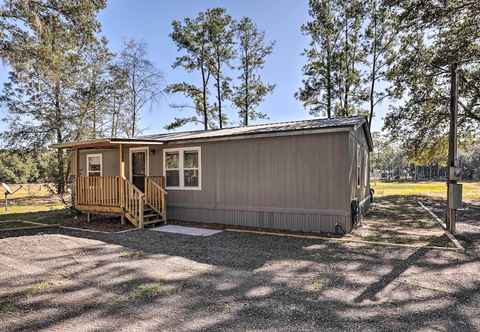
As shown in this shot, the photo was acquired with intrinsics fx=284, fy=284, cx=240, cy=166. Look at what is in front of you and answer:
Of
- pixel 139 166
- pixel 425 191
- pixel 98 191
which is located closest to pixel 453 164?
pixel 139 166

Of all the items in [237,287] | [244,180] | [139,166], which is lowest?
[237,287]

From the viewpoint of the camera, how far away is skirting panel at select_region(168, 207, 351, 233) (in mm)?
7242

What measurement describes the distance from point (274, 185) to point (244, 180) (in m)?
0.97

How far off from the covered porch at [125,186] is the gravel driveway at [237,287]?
2239 mm

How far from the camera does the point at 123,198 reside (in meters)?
8.55

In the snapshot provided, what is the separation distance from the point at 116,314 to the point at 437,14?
983 cm

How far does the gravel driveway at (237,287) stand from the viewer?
3025mm

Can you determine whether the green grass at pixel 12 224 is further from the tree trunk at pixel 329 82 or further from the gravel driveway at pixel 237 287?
the tree trunk at pixel 329 82

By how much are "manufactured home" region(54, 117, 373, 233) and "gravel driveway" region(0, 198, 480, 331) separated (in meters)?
1.38

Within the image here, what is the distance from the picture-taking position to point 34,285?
4.05 m

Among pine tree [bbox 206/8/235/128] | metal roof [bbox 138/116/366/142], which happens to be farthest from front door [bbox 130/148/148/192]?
pine tree [bbox 206/8/235/128]

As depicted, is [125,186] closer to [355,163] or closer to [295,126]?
[295,126]

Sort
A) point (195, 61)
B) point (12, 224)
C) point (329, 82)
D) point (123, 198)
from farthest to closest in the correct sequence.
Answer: point (195, 61) < point (329, 82) < point (12, 224) < point (123, 198)

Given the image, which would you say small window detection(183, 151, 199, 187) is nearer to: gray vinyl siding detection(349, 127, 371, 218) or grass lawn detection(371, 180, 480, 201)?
gray vinyl siding detection(349, 127, 371, 218)
